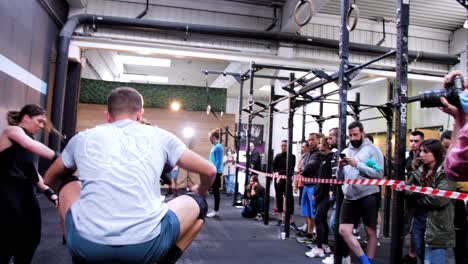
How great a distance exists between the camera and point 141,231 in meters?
1.25

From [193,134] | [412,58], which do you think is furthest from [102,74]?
[412,58]

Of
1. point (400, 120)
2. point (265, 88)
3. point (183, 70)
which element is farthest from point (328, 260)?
point (265, 88)

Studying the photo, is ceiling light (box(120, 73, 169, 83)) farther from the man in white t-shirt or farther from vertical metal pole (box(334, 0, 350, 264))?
the man in white t-shirt

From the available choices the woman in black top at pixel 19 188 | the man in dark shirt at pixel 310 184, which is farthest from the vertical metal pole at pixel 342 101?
the woman in black top at pixel 19 188

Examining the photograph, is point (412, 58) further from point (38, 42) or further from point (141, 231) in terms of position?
point (141, 231)

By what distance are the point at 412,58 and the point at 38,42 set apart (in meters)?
8.46

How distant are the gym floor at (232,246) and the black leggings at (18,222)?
1207 millimetres

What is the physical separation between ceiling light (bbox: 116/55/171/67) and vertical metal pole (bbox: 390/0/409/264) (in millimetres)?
9999

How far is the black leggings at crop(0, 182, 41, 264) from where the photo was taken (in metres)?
2.02

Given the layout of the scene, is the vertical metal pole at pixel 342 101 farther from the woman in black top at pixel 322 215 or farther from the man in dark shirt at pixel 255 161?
the man in dark shirt at pixel 255 161

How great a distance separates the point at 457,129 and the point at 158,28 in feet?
26.2

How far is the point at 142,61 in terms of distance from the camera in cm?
1203

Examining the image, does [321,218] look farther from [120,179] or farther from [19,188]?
[120,179]

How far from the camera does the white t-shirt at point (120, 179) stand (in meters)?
1.23
